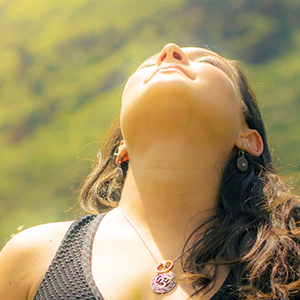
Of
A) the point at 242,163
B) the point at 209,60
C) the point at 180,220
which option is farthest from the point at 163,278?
the point at 209,60

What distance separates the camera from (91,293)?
1729 mm

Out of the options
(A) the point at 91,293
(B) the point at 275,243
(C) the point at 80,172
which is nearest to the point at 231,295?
(B) the point at 275,243

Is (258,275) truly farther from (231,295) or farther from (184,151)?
(184,151)

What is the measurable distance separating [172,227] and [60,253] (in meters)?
0.38

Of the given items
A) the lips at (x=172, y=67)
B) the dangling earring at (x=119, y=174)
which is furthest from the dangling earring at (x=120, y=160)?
the lips at (x=172, y=67)

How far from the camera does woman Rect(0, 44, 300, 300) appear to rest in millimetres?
1745

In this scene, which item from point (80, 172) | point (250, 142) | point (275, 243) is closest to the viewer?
point (275, 243)

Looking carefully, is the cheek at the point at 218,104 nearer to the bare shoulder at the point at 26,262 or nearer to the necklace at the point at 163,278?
the necklace at the point at 163,278

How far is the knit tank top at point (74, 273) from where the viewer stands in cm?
173

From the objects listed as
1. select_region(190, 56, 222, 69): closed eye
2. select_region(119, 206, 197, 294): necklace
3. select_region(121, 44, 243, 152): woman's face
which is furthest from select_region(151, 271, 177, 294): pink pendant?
select_region(190, 56, 222, 69): closed eye

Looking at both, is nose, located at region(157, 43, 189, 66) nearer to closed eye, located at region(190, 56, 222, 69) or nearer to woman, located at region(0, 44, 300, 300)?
woman, located at region(0, 44, 300, 300)

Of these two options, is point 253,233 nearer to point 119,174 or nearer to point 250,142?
point 250,142

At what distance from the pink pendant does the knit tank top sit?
13 centimetres

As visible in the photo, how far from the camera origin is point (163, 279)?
1739mm
